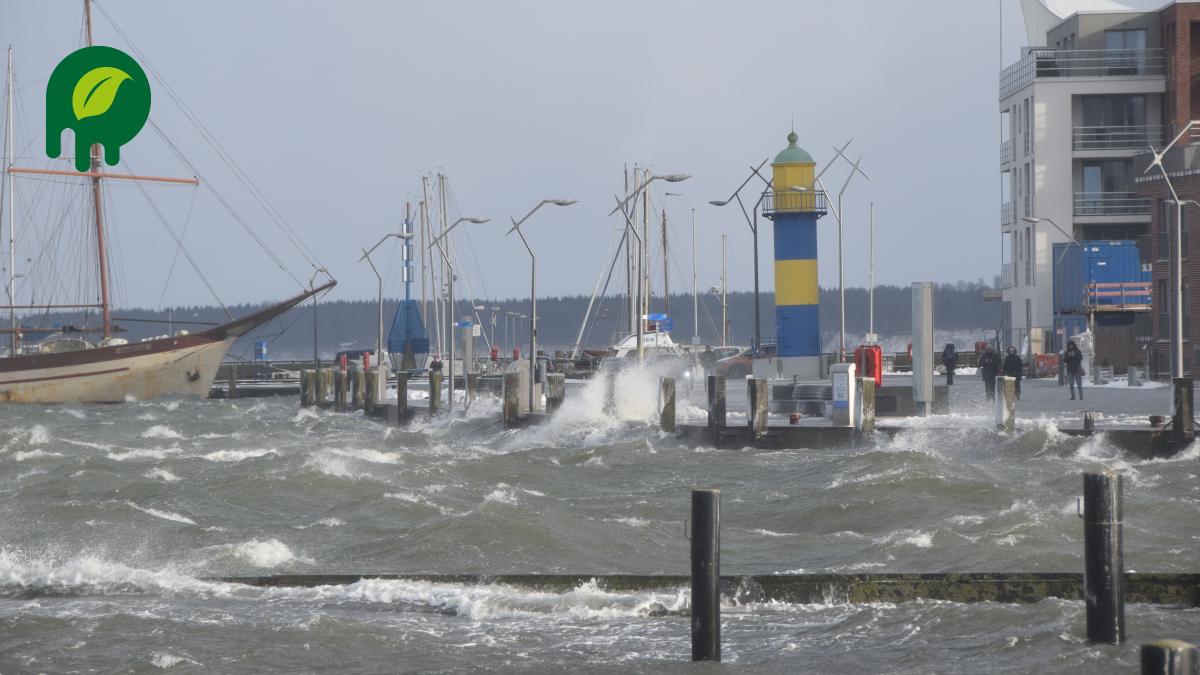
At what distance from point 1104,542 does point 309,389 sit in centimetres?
5375

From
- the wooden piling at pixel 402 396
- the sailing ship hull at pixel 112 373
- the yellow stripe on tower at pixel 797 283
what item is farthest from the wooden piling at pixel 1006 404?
the sailing ship hull at pixel 112 373

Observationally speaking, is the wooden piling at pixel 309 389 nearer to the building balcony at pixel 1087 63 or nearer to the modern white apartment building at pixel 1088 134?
the modern white apartment building at pixel 1088 134

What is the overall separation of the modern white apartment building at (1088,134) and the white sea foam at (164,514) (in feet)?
172

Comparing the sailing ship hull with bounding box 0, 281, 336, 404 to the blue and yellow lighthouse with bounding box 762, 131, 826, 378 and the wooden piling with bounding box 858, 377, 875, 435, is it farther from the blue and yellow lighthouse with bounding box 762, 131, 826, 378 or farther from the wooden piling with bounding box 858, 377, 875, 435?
the wooden piling with bounding box 858, 377, 875, 435

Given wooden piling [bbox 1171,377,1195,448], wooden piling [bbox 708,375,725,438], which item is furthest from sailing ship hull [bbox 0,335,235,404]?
wooden piling [bbox 1171,377,1195,448]

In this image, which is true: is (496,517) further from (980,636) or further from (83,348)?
(83,348)

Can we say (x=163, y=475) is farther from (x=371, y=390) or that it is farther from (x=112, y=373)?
(x=112, y=373)

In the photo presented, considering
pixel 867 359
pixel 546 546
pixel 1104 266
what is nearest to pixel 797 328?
pixel 867 359

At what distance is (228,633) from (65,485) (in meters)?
14.3

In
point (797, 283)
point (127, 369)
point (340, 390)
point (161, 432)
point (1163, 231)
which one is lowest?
point (161, 432)

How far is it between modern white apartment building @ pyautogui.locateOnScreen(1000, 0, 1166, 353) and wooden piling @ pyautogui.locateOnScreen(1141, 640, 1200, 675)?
63.3 m

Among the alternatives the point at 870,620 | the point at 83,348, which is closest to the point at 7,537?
the point at 870,620

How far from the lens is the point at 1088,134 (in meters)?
70.6

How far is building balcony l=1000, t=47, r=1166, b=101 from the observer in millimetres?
69875
